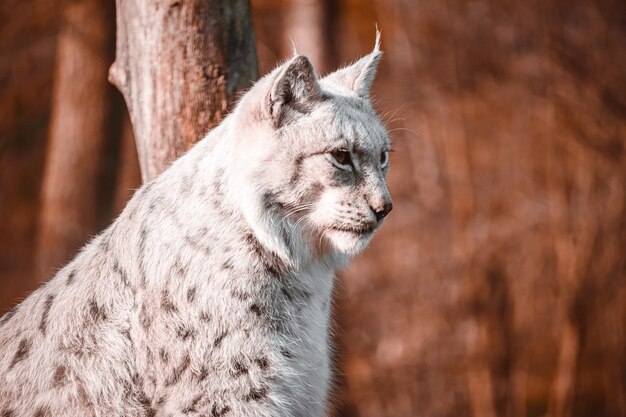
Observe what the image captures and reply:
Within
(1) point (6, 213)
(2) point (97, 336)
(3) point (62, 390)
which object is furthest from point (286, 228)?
(1) point (6, 213)

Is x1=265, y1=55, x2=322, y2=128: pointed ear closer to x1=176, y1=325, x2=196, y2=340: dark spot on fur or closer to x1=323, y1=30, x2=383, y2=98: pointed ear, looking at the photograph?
x1=323, y1=30, x2=383, y2=98: pointed ear

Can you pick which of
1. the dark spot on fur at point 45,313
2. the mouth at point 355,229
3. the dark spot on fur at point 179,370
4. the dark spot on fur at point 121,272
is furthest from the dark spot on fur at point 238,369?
the dark spot on fur at point 45,313

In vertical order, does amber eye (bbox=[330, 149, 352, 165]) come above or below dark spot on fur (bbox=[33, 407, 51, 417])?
above

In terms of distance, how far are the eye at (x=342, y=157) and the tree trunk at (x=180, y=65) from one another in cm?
123

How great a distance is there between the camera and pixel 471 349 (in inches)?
430

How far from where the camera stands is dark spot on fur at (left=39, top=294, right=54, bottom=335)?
428 centimetres

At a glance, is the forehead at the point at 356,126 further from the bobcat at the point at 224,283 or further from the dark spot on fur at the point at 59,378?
the dark spot on fur at the point at 59,378

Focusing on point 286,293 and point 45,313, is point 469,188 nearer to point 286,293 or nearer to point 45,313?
point 286,293

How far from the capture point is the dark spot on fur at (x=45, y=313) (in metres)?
4.28

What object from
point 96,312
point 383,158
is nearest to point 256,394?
point 96,312

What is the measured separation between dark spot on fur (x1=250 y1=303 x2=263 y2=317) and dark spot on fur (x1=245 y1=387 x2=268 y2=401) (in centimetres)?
37

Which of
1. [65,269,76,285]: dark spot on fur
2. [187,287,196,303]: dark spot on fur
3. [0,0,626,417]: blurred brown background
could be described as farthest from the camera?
[0,0,626,417]: blurred brown background

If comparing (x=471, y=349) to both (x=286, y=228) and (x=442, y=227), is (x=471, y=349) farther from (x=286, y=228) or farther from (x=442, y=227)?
(x=286, y=228)

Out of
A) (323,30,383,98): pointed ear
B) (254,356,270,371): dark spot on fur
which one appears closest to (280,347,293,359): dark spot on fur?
(254,356,270,371): dark spot on fur
